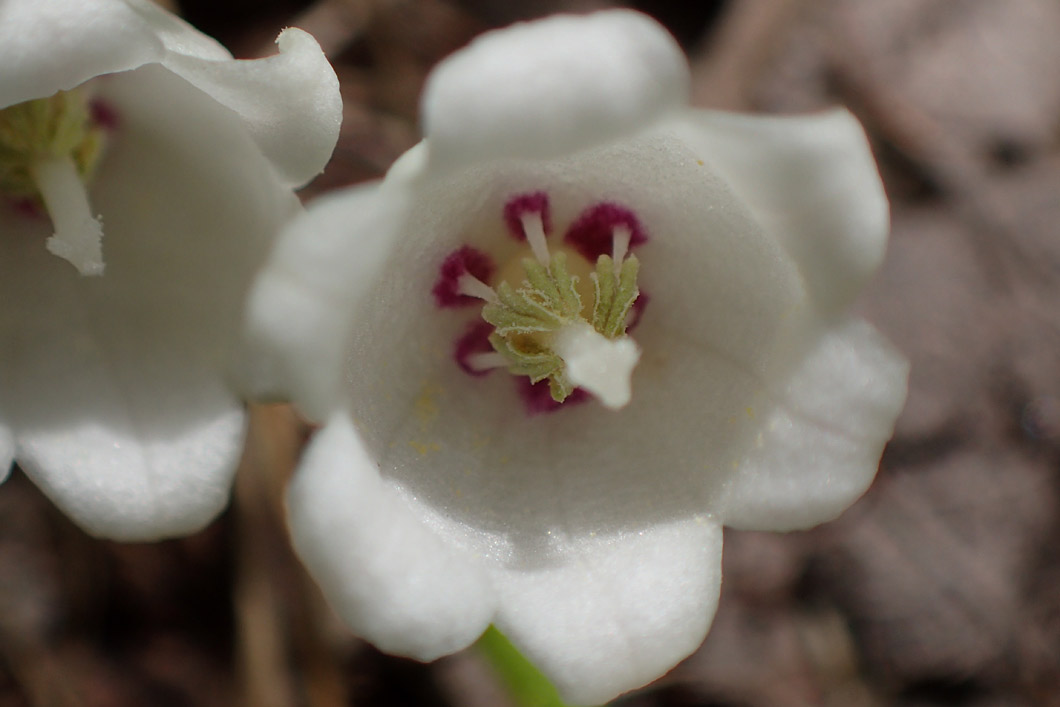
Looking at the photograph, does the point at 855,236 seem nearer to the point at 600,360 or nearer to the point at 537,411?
the point at 600,360

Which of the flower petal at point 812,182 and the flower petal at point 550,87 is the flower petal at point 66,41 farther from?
the flower petal at point 812,182

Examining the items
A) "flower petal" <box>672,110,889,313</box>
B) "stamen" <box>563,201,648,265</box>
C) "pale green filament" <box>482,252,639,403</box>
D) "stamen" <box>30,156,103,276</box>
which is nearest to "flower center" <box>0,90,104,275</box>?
"stamen" <box>30,156,103,276</box>

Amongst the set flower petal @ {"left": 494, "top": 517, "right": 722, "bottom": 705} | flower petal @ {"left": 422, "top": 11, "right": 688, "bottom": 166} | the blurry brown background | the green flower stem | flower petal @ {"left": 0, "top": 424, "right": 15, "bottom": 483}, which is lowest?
the blurry brown background

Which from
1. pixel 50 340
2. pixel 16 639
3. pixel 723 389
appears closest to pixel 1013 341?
pixel 723 389

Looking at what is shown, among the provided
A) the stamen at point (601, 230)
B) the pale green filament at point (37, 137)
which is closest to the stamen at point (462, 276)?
the stamen at point (601, 230)

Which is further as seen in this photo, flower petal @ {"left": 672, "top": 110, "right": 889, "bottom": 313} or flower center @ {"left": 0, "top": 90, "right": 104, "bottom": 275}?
flower center @ {"left": 0, "top": 90, "right": 104, "bottom": 275}

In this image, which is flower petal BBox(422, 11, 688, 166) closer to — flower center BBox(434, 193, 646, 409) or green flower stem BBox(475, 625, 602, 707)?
flower center BBox(434, 193, 646, 409)
